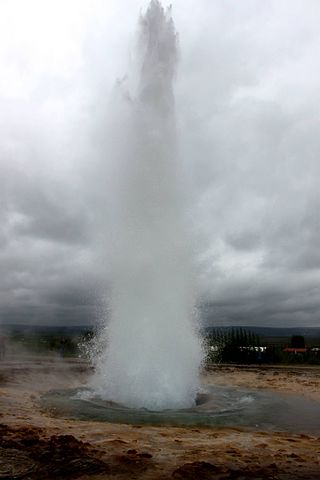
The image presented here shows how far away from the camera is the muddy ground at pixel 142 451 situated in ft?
20.8

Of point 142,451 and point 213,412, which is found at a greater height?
point 213,412

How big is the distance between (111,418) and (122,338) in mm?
3744

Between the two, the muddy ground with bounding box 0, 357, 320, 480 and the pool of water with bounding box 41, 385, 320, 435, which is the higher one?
the pool of water with bounding box 41, 385, 320, 435

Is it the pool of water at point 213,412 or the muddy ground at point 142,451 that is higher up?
the pool of water at point 213,412

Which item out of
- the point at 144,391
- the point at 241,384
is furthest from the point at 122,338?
the point at 241,384

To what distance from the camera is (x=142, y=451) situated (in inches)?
293

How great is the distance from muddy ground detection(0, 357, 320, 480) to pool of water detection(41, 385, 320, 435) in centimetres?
79

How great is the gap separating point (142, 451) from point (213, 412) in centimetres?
517

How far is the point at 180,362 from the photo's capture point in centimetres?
1435

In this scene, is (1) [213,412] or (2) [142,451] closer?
(2) [142,451]

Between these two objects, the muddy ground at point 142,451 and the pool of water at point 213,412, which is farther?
the pool of water at point 213,412

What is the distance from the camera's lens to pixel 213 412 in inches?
480

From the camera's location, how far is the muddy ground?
635 cm

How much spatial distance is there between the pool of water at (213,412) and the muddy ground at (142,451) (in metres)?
0.79
